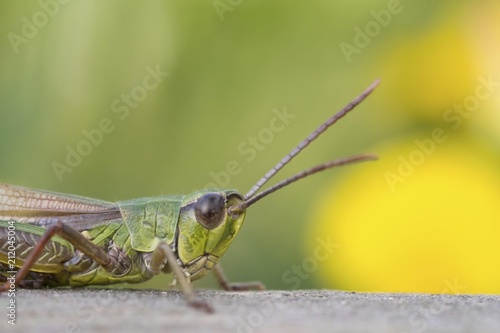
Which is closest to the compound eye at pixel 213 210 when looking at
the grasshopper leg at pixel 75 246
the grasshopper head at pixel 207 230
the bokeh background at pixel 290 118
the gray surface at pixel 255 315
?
the grasshopper head at pixel 207 230

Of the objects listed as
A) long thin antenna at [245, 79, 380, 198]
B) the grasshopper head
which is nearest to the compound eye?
the grasshopper head

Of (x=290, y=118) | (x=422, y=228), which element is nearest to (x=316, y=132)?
(x=422, y=228)

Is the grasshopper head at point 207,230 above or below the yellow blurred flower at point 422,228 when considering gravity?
below


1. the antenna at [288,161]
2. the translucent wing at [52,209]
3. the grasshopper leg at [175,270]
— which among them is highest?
the antenna at [288,161]

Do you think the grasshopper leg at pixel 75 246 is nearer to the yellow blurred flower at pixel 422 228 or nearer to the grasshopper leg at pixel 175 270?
the grasshopper leg at pixel 175 270

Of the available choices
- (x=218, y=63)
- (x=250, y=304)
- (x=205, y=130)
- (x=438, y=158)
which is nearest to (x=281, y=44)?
(x=218, y=63)

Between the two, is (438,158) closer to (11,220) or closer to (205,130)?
(205,130)
